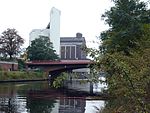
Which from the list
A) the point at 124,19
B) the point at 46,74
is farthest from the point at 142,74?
the point at 46,74

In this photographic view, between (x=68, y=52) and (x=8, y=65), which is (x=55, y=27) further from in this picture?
(x=8, y=65)

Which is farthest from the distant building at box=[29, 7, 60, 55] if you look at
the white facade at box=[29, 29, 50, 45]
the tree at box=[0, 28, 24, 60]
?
the tree at box=[0, 28, 24, 60]

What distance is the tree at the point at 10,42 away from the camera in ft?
270

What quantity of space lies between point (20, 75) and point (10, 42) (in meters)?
12.0

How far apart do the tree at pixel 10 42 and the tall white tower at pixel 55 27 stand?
48.1 metres

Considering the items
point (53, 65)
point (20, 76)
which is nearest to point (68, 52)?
point (53, 65)

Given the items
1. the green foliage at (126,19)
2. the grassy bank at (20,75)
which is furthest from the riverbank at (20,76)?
the green foliage at (126,19)

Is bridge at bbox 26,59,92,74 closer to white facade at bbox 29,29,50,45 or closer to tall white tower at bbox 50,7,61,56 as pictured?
tall white tower at bbox 50,7,61,56

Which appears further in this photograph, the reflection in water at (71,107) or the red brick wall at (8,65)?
the red brick wall at (8,65)

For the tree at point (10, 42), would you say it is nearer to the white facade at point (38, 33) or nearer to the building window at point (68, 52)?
the white facade at point (38, 33)

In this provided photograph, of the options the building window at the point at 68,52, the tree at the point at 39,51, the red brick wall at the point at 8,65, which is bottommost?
the red brick wall at the point at 8,65

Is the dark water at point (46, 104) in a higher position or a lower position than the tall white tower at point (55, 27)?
lower

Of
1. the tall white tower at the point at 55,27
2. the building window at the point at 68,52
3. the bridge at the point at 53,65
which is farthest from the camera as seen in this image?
the building window at the point at 68,52

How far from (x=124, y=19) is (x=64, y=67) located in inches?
1860
